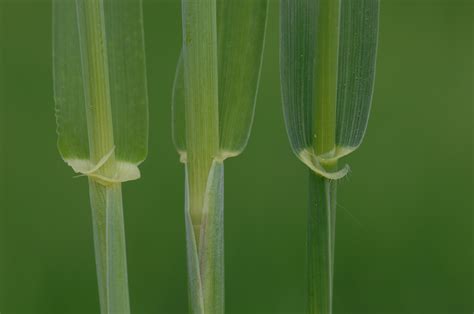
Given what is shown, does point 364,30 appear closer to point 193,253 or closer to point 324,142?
point 324,142

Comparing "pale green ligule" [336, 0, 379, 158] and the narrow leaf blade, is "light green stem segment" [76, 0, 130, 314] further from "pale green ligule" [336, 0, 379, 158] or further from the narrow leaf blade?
"pale green ligule" [336, 0, 379, 158]

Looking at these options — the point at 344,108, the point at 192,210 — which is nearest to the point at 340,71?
the point at 344,108

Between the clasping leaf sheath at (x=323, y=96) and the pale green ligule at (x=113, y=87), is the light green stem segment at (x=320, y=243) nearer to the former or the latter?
the clasping leaf sheath at (x=323, y=96)

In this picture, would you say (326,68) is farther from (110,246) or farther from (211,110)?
(110,246)

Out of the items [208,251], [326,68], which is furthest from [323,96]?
[208,251]

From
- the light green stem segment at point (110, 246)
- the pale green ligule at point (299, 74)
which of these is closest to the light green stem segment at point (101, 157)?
the light green stem segment at point (110, 246)

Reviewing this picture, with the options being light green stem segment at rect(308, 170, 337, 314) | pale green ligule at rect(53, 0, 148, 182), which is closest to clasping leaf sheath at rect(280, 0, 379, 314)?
light green stem segment at rect(308, 170, 337, 314)
